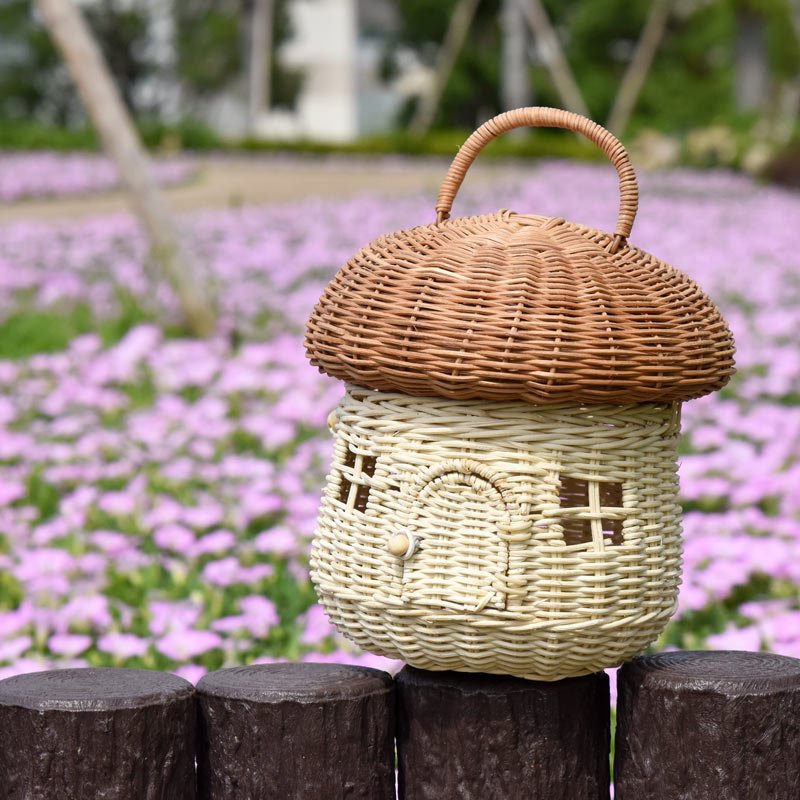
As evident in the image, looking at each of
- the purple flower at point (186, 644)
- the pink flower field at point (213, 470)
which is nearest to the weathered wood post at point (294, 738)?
the pink flower field at point (213, 470)

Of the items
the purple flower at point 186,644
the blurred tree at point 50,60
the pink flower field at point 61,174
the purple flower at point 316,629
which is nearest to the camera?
the purple flower at point 186,644

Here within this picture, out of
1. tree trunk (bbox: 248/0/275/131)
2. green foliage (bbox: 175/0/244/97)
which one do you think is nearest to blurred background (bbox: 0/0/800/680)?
tree trunk (bbox: 248/0/275/131)

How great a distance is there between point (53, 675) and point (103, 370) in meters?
3.64

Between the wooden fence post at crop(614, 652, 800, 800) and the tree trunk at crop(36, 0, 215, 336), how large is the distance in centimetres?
454

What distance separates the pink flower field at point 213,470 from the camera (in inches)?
112

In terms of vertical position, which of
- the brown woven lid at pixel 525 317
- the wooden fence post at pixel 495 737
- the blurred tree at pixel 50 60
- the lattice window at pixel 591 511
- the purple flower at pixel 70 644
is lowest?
the blurred tree at pixel 50 60

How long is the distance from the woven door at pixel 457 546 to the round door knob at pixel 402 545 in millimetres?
10

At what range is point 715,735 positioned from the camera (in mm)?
1597

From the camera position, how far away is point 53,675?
1.69 metres

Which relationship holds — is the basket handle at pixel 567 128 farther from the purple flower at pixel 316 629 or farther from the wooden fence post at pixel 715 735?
the purple flower at pixel 316 629

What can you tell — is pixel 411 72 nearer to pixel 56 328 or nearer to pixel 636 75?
pixel 636 75

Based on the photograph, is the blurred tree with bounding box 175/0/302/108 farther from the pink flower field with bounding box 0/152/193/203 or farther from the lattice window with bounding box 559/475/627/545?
the lattice window with bounding box 559/475/627/545

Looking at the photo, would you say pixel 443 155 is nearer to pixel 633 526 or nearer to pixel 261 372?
pixel 261 372

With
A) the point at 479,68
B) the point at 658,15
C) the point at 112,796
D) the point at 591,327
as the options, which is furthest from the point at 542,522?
the point at 479,68
